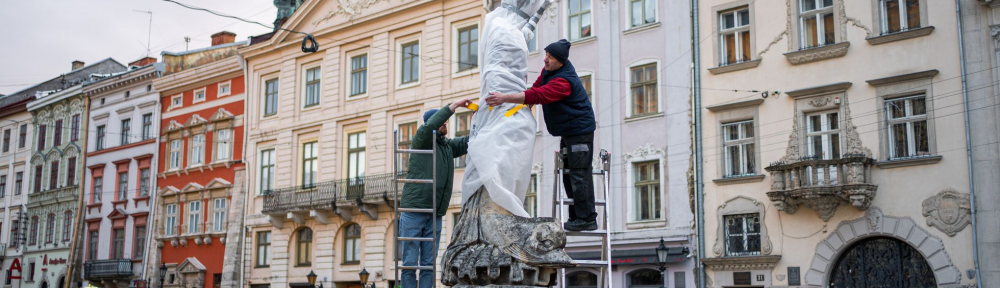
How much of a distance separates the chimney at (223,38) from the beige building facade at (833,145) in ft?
82.3

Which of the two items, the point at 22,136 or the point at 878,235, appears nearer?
the point at 878,235

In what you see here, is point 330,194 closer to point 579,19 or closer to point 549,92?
point 579,19

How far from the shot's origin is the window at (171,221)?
132 feet

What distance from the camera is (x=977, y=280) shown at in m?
20.3

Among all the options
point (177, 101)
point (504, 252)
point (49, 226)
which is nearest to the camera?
point (504, 252)

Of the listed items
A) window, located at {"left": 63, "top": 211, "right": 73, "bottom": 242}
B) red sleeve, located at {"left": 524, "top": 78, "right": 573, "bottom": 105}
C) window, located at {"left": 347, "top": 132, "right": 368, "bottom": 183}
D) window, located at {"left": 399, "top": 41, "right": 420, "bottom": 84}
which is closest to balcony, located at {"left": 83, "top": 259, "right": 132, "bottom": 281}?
window, located at {"left": 63, "top": 211, "right": 73, "bottom": 242}

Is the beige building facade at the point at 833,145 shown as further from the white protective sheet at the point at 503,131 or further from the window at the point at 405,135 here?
the white protective sheet at the point at 503,131

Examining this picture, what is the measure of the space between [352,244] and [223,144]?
8.00m

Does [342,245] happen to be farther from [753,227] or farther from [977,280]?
[977,280]

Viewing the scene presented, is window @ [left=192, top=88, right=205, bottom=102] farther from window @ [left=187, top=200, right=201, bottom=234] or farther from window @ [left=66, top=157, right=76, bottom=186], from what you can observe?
window @ [left=66, top=157, right=76, bottom=186]

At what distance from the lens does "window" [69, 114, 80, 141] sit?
152ft

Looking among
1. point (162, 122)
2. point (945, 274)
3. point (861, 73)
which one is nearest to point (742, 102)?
point (861, 73)

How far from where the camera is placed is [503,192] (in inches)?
305

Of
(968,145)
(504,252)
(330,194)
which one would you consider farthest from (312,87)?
(504,252)
